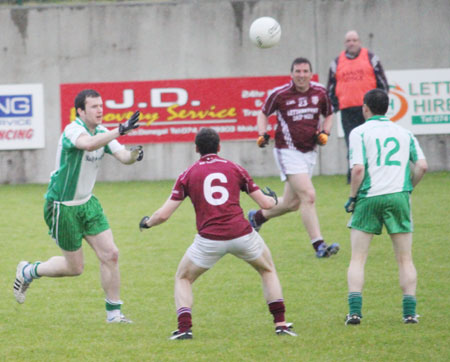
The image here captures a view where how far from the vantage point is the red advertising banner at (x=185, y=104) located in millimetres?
17438

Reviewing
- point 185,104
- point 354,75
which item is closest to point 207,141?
point 354,75

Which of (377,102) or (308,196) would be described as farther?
(308,196)

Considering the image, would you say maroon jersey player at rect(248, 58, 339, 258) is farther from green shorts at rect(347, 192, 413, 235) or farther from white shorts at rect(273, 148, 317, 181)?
green shorts at rect(347, 192, 413, 235)

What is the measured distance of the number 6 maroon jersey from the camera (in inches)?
256

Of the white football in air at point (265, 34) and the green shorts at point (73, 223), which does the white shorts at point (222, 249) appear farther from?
the white football in air at point (265, 34)

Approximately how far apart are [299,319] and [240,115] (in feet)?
34.1

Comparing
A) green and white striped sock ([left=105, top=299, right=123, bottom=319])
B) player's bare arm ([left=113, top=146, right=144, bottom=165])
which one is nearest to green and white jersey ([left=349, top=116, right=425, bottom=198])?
player's bare arm ([left=113, top=146, right=144, bottom=165])

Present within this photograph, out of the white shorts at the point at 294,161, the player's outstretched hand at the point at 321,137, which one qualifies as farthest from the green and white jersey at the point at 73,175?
the player's outstretched hand at the point at 321,137

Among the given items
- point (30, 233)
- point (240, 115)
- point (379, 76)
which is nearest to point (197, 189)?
point (30, 233)

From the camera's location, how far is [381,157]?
6.93 metres

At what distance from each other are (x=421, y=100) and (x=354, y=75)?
3383 millimetres

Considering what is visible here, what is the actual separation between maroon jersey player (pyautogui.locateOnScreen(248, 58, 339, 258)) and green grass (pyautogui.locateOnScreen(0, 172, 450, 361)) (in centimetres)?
61

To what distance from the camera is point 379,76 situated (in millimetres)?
14047

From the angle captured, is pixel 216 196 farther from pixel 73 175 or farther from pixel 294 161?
pixel 294 161
